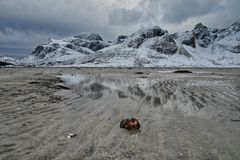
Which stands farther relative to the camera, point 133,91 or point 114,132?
point 133,91

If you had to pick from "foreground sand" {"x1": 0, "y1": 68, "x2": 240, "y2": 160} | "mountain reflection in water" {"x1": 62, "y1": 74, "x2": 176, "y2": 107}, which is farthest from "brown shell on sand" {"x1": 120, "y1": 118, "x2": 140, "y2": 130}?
"mountain reflection in water" {"x1": 62, "y1": 74, "x2": 176, "y2": 107}

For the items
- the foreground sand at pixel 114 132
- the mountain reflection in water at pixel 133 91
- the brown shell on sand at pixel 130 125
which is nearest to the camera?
the foreground sand at pixel 114 132

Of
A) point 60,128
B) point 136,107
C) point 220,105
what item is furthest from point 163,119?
point 220,105

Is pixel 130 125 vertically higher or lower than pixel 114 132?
higher

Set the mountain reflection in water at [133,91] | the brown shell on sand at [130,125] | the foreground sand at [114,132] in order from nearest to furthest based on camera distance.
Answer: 1. the foreground sand at [114,132]
2. the brown shell on sand at [130,125]
3. the mountain reflection in water at [133,91]

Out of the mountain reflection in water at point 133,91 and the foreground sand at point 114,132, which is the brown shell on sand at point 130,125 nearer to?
the foreground sand at point 114,132

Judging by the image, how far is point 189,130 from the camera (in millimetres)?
8422

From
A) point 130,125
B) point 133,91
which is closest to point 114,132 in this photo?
point 130,125

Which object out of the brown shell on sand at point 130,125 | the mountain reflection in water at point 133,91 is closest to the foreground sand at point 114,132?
the brown shell on sand at point 130,125

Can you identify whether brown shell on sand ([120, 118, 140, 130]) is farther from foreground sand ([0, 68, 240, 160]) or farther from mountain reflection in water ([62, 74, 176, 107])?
mountain reflection in water ([62, 74, 176, 107])

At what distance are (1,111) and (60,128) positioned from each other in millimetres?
3935

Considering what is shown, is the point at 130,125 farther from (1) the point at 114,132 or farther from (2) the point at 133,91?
(2) the point at 133,91

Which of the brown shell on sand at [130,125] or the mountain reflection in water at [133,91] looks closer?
the brown shell on sand at [130,125]

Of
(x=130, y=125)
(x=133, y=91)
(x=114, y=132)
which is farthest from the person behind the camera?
(x=133, y=91)
